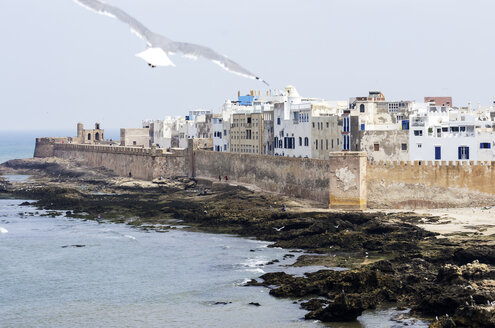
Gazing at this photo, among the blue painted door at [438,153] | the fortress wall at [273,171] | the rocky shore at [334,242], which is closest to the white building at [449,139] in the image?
the blue painted door at [438,153]

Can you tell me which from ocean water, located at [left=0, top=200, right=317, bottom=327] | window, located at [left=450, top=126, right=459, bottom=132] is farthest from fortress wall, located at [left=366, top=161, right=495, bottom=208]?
ocean water, located at [left=0, top=200, right=317, bottom=327]

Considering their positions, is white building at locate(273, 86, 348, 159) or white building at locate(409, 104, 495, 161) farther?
white building at locate(273, 86, 348, 159)

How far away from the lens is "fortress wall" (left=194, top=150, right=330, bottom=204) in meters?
62.0

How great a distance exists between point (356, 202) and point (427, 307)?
83.3 ft

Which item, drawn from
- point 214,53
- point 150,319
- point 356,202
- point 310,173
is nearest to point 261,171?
point 310,173

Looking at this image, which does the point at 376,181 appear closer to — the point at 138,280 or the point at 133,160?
the point at 138,280

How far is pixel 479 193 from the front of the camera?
55625 mm

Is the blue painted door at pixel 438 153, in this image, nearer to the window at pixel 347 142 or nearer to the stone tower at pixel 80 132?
the window at pixel 347 142

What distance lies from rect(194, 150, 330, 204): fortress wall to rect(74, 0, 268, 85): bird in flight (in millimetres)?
33741

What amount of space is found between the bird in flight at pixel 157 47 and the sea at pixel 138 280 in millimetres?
11325

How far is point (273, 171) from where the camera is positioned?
70562 mm

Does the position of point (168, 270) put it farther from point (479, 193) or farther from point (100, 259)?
point (479, 193)

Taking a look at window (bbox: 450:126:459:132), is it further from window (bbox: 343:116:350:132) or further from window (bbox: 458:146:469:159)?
window (bbox: 343:116:350:132)

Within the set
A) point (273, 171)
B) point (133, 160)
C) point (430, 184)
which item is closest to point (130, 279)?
point (430, 184)
